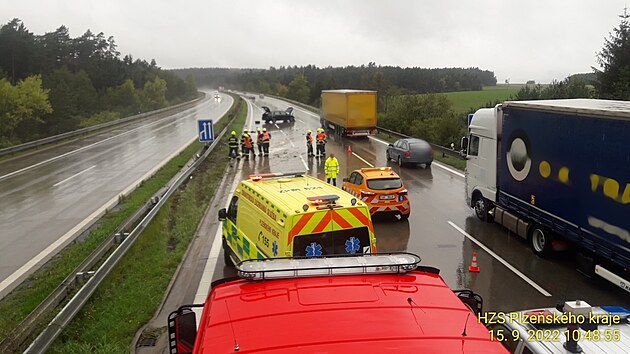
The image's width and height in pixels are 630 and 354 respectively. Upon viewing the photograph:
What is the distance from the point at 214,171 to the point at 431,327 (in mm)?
22007

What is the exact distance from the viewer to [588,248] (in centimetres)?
967

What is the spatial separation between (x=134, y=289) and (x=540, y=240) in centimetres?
894

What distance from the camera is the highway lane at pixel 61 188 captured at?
14.0 m

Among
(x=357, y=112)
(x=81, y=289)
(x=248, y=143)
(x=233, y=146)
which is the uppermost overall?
(x=357, y=112)

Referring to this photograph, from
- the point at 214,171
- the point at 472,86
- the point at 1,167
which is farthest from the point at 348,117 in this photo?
the point at 472,86

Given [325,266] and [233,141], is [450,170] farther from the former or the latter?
[325,266]

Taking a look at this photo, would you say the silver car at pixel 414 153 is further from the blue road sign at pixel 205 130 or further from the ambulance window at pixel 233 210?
the ambulance window at pixel 233 210

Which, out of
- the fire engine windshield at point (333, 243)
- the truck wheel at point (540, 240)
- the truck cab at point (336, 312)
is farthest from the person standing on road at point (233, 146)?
the truck cab at point (336, 312)

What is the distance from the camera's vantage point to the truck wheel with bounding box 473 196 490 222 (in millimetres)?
14383

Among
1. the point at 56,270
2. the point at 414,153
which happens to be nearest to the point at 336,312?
the point at 56,270

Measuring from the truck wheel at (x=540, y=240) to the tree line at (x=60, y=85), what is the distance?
40.9 m

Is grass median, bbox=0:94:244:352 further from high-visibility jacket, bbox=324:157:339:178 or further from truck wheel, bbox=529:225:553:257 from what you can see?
truck wheel, bbox=529:225:553:257

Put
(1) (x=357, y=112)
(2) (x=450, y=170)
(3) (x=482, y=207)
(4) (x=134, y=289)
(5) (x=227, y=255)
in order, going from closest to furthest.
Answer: (4) (x=134, y=289) < (5) (x=227, y=255) < (3) (x=482, y=207) < (2) (x=450, y=170) < (1) (x=357, y=112)

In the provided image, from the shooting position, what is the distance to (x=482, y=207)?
48.0 ft
